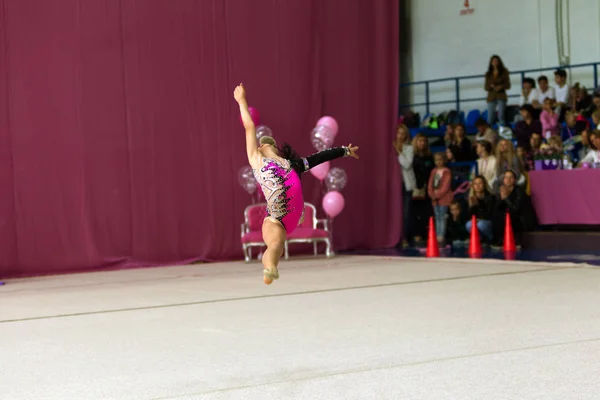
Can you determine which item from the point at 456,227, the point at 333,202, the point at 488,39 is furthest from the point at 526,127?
the point at 333,202

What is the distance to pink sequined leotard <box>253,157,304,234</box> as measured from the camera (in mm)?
5395

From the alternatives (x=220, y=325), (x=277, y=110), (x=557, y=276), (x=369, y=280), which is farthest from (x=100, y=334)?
(x=277, y=110)

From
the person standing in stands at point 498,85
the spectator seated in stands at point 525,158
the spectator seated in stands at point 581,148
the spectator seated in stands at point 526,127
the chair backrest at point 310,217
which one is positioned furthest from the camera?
the person standing in stands at point 498,85

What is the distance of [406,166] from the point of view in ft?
39.2

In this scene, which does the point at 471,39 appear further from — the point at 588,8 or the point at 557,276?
the point at 557,276

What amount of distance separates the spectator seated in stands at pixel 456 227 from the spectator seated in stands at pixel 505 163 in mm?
705

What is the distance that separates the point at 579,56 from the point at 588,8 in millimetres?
734

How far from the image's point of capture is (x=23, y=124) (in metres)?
9.59

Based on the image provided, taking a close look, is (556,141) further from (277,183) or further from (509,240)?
(277,183)

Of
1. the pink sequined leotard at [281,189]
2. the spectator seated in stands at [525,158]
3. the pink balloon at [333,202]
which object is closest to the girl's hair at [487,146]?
the spectator seated in stands at [525,158]

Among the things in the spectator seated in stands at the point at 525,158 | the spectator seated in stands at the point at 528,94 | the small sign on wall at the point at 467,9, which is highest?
the small sign on wall at the point at 467,9

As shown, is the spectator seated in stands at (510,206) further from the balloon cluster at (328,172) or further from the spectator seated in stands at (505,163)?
the balloon cluster at (328,172)

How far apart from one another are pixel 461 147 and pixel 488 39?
290cm

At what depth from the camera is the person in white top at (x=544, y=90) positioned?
489 inches
